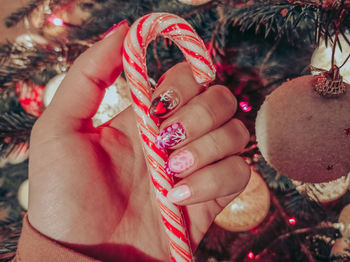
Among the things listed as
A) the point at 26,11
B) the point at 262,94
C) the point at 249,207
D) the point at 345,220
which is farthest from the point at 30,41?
the point at 345,220

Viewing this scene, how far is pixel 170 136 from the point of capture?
0.64 m

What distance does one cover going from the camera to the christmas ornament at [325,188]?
2.69ft

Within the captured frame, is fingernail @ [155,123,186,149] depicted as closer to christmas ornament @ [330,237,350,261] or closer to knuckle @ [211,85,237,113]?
knuckle @ [211,85,237,113]

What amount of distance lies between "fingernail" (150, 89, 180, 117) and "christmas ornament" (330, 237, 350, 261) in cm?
75

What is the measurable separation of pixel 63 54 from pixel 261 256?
3.65 ft

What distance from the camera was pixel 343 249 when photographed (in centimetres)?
87

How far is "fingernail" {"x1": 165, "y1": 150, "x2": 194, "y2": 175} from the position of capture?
64 cm

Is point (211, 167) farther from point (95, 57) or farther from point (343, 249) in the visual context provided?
point (343, 249)

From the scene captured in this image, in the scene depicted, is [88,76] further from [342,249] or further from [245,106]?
[342,249]

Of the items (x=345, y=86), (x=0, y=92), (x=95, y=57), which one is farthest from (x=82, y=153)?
(x=345, y=86)

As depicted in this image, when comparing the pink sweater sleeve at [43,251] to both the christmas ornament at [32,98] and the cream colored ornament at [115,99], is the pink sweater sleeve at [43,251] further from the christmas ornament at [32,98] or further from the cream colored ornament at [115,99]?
the christmas ornament at [32,98]

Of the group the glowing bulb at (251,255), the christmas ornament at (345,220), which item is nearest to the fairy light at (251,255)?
the glowing bulb at (251,255)

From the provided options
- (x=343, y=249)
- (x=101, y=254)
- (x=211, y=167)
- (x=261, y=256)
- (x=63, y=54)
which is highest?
(x=63, y=54)

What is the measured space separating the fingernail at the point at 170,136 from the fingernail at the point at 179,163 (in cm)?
3
